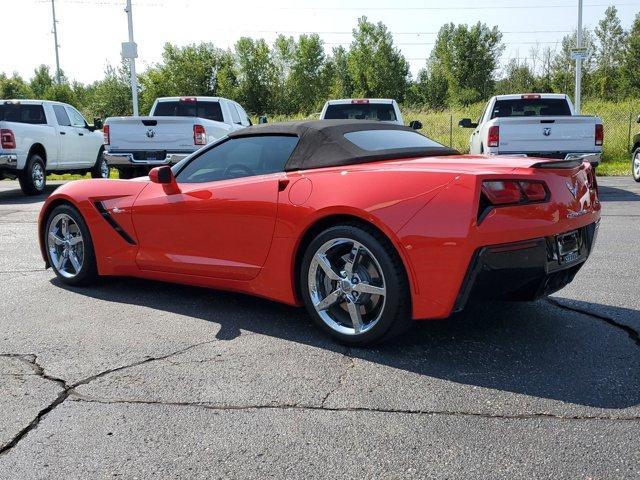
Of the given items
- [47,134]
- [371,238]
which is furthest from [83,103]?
[371,238]

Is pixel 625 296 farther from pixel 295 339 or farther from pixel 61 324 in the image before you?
pixel 61 324

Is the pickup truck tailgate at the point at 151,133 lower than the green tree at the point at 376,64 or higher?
lower

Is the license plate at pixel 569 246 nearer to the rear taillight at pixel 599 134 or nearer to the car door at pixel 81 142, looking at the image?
the rear taillight at pixel 599 134

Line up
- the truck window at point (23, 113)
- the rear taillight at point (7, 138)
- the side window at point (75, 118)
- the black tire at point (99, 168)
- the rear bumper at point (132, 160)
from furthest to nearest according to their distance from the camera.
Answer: the black tire at point (99, 168)
the side window at point (75, 118)
the truck window at point (23, 113)
the rear taillight at point (7, 138)
the rear bumper at point (132, 160)

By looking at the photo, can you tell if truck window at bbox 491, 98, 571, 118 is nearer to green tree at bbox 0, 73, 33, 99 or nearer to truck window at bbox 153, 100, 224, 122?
truck window at bbox 153, 100, 224, 122

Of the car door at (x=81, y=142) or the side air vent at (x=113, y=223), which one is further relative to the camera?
the car door at (x=81, y=142)

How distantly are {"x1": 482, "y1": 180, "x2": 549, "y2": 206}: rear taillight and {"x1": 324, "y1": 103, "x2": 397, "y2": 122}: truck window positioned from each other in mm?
10890

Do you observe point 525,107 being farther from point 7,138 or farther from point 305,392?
point 305,392

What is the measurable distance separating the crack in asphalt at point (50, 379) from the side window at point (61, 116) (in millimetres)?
12900

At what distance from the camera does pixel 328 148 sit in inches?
172

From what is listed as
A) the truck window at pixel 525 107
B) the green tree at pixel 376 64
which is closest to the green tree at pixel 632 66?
the green tree at pixel 376 64

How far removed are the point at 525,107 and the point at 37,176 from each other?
10.1 meters

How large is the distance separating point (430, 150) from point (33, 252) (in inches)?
187

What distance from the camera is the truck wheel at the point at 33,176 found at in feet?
45.8
